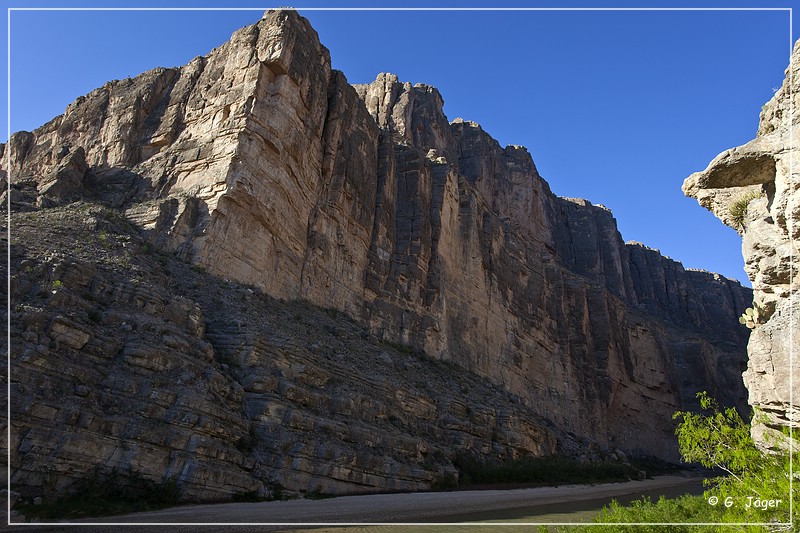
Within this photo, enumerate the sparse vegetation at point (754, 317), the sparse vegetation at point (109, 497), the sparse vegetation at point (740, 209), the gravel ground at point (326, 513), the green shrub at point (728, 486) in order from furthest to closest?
the gravel ground at point (326, 513), the sparse vegetation at point (109, 497), the sparse vegetation at point (740, 209), the sparse vegetation at point (754, 317), the green shrub at point (728, 486)

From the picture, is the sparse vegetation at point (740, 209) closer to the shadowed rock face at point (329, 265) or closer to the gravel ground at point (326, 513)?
the gravel ground at point (326, 513)

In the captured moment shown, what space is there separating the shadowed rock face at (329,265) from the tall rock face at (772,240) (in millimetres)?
13417

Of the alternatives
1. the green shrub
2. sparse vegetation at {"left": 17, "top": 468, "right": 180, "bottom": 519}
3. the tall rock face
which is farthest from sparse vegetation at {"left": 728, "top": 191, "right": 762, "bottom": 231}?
sparse vegetation at {"left": 17, "top": 468, "right": 180, "bottom": 519}

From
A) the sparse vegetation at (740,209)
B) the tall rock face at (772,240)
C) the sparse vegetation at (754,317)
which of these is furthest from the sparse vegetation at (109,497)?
the sparse vegetation at (740,209)

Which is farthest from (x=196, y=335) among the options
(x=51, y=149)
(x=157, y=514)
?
(x=51, y=149)

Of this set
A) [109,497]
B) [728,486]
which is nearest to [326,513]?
[109,497]

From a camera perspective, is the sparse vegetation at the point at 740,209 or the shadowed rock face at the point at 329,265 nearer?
the sparse vegetation at the point at 740,209

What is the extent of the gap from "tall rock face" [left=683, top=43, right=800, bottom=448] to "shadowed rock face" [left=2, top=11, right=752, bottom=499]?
13417 mm

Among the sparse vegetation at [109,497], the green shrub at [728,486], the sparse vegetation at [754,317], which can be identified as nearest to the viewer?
the green shrub at [728,486]

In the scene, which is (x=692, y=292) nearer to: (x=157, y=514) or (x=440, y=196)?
(x=440, y=196)

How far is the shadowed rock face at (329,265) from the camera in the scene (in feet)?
62.8

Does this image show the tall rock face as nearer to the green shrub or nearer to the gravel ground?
the green shrub

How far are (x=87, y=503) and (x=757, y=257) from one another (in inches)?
558

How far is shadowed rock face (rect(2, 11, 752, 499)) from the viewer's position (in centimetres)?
1914
